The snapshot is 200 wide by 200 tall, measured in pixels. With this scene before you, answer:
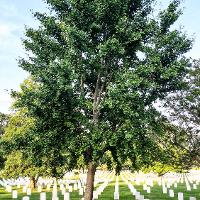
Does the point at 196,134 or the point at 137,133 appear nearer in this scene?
the point at 137,133

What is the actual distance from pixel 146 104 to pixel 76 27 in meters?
4.92

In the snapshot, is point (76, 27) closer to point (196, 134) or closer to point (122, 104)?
point (122, 104)

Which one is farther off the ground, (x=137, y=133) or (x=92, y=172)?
(x=137, y=133)

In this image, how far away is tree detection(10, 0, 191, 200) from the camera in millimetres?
18000

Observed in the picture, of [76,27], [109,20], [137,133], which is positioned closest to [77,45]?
[76,27]

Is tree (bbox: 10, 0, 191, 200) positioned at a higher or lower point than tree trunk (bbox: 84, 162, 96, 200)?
higher

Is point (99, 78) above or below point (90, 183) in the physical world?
above

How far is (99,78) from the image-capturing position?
20453 mm

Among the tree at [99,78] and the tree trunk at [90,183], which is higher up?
the tree at [99,78]

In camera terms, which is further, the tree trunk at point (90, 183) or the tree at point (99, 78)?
the tree trunk at point (90, 183)

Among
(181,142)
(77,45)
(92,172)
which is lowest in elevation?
(92,172)

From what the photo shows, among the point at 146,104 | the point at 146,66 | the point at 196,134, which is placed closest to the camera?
the point at 146,66

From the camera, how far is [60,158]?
19969mm

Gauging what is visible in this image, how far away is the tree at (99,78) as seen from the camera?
1800 cm
